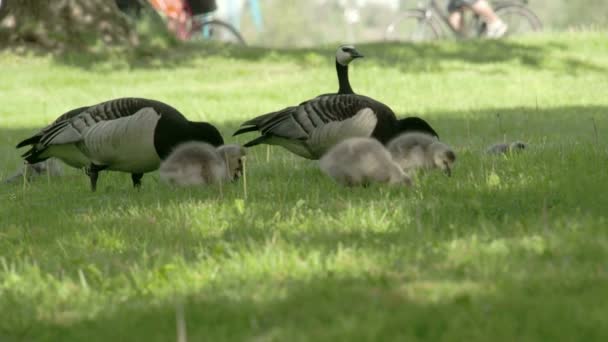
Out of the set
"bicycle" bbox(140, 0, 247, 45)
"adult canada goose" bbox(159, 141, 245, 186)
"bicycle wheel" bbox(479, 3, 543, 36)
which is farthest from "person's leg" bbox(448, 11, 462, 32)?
"adult canada goose" bbox(159, 141, 245, 186)

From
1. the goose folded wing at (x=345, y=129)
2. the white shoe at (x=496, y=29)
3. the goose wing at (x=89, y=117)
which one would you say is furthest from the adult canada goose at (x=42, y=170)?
the white shoe at (x=496, y=29)

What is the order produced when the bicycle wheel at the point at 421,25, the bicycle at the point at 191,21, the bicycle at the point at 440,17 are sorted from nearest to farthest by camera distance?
1. the bicycle at the point at 440,17
2. the bicycle wheel at the point at 421,25
3. the bicycle at the point at 191,21

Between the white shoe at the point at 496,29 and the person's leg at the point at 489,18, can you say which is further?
the white shoe at the point at 496,29

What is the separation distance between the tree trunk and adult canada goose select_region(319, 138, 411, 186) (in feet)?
51.7

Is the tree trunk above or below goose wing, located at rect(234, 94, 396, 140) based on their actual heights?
above

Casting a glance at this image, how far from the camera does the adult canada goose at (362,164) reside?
24.8ft

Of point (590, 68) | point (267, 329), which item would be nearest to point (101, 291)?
point (267, 329)

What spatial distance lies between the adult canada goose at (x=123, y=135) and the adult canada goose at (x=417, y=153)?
1.50 m

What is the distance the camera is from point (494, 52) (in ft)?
74.5

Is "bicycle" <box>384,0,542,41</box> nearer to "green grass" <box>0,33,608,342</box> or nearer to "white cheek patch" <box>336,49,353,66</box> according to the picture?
"green grass" <box>0,33,608,342</box>

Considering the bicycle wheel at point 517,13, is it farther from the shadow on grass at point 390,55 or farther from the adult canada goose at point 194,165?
the adult canada goose at point 194,165

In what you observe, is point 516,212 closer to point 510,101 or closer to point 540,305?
point 540,305

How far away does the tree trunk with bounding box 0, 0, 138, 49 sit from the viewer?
875 inches

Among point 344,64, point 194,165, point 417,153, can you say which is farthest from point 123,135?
point 344,64
